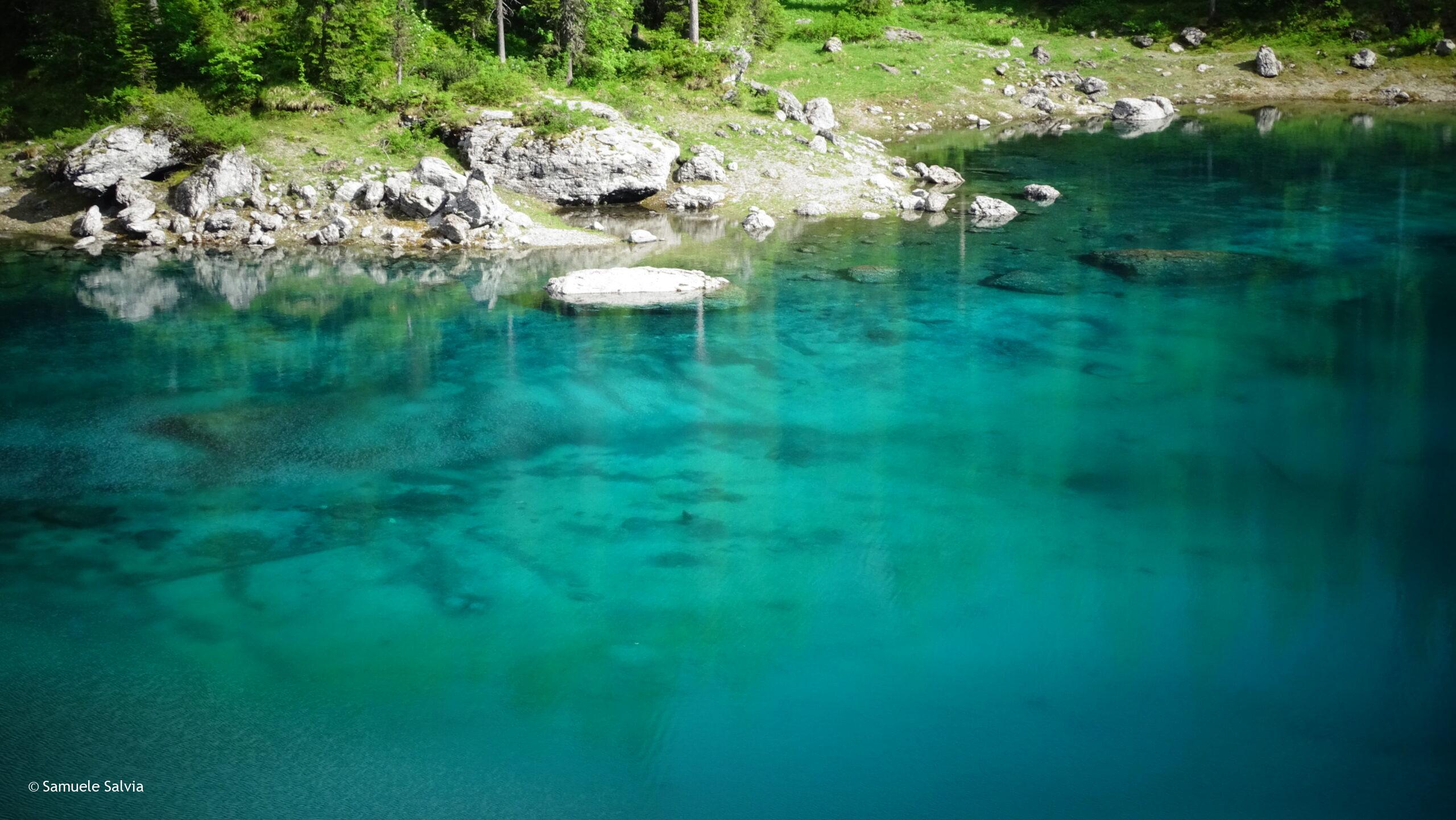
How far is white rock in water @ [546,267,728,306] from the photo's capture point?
28969mm

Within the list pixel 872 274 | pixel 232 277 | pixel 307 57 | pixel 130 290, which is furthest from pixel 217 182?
pixel 872 274

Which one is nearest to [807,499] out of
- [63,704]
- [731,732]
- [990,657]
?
[990,657]

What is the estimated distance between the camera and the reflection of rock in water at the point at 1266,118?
52.0 metres

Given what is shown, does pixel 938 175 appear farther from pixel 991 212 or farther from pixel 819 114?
pixel 819 114

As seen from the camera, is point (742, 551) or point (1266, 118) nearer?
point (742, 551)

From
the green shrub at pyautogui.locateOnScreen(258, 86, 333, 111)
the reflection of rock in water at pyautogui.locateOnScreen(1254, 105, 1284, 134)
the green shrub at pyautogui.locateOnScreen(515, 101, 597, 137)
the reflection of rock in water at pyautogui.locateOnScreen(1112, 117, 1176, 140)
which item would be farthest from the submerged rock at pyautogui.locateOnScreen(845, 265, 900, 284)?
the reflection of rock in water at pyautogui.locateOnScreen(1254, 105, 1284, 134)

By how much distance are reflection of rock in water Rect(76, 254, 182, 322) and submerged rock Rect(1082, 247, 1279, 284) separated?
25.5 meters

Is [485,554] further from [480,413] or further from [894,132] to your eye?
[894,132]

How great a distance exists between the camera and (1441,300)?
2680 centimetres

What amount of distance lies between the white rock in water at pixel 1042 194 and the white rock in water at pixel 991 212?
7.98 feet

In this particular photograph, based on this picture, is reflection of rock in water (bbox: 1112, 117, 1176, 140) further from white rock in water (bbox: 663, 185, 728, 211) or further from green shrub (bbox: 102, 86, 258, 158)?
green shrub (bbox: 102, 86, 258, 158)

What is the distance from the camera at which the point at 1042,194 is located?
39156mm

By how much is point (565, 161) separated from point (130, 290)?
13491 millimetres

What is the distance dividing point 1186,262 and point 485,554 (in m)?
22.6
